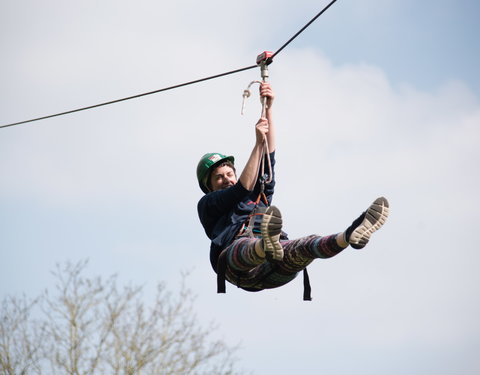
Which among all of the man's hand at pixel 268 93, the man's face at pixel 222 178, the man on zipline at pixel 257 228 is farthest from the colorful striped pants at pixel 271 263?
the man's hand at pixel 268 93

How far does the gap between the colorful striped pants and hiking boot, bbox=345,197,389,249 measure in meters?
0.14

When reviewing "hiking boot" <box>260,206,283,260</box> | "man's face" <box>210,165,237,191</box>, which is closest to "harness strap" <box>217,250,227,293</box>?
"hiking boot" <box>260,206,283,260</box>

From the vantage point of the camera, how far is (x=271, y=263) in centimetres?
485

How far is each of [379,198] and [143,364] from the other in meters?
8.43

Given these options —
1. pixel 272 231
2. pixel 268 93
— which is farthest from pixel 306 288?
pixel 268 93

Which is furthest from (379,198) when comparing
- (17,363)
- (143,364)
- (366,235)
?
(17,363)

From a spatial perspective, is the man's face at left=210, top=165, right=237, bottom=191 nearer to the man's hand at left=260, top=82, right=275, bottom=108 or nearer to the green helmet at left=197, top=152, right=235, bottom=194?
the green helmet at left=197, top=152, right=235, bottom=194

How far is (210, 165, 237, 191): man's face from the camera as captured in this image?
5.56 meters

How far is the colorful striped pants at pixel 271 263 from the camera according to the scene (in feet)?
14.9

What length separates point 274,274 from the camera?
16.3ft

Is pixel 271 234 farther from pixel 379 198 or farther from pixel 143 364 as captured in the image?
pixel 143 364

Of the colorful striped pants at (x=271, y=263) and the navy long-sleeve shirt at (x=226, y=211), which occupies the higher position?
the navy long-sleeve shirt at (x=226, y=211)

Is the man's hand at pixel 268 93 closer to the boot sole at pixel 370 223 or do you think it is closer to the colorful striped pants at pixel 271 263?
the colorful striped pants at pixel 271 263

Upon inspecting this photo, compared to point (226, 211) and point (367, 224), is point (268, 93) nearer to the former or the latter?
point (226, 211)
